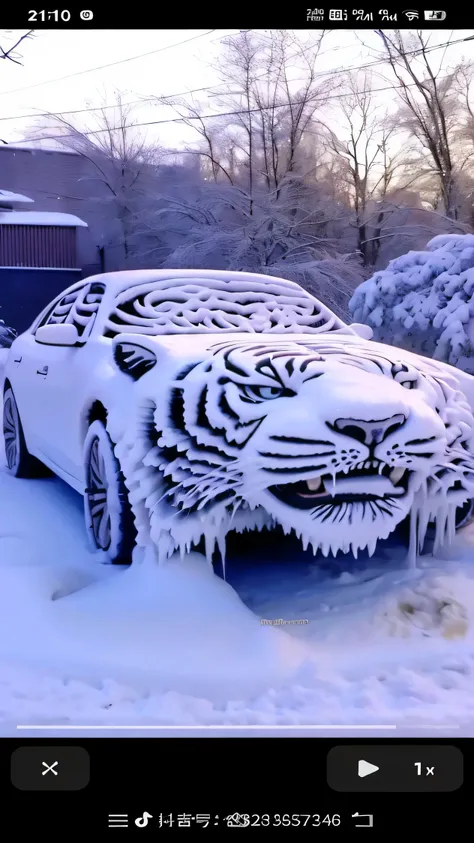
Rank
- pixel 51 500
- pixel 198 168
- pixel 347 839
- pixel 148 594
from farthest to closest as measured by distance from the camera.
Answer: pixel 51 500 → pixel 198 168 → pixel 148 594 → pixel 347 839

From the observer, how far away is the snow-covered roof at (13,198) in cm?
182

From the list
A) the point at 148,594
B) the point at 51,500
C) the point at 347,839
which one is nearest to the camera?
the point at 347,839

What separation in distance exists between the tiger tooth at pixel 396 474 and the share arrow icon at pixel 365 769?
2.13 feet

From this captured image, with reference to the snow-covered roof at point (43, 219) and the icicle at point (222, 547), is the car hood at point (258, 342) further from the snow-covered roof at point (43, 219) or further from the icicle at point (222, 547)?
the icicle at point (222, 547)

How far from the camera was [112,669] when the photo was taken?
1.66 metres

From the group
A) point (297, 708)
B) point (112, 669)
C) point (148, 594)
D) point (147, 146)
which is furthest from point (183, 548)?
point (147, 146)

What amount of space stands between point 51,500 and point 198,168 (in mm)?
1177

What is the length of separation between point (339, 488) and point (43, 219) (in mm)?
1074

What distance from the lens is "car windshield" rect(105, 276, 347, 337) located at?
206cm

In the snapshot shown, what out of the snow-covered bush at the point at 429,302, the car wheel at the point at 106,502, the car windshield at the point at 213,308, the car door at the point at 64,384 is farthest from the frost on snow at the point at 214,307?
the car wheel at the point at 106,502

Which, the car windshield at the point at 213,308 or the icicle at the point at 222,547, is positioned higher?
the car windshield at the point at 213,308

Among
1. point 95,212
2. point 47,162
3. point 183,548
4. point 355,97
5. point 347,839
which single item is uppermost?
point 355,97

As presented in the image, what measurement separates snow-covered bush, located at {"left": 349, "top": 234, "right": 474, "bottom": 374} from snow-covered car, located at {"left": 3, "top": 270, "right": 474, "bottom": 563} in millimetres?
146
